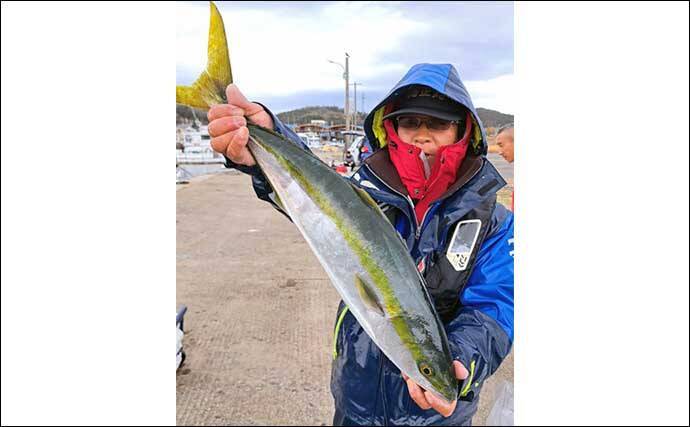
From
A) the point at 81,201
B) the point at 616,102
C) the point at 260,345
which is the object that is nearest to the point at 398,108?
the point at 616,102

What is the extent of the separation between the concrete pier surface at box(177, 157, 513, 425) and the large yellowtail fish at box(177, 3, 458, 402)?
23.3 inches

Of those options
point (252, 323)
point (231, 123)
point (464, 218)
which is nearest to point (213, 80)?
point (231, 123)

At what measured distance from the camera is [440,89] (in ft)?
1.82

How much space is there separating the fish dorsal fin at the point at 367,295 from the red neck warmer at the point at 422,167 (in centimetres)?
20

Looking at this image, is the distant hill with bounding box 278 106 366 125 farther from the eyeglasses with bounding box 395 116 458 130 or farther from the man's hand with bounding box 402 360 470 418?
the man's hand with bounding box 402 360 470 418

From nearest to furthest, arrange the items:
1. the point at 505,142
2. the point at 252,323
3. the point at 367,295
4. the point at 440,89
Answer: the point at 367,295
the point at 440,89
the point at 505,142
the point at 252,323

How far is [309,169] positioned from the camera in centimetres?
49

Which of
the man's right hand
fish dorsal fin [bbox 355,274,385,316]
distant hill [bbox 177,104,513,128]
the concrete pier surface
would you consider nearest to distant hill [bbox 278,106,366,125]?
distant hill [bbox 177,104,513,128]

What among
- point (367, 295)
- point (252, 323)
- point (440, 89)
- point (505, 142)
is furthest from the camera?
point (252, 323)

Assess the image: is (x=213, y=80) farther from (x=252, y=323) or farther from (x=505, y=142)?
(x=252, y=323)

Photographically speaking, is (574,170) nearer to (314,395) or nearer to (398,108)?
(398,108)

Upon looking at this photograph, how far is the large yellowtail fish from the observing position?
45 centimetres

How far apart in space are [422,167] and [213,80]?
247 millimetres

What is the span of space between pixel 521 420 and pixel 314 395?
2.66ft
